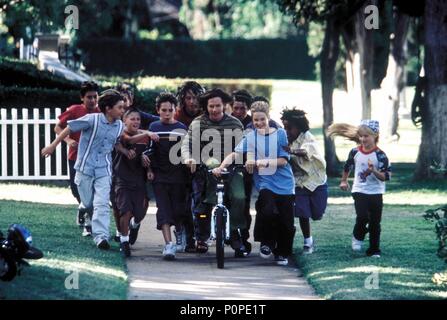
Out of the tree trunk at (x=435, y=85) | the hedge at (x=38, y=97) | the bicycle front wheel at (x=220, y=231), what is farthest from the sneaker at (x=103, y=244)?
the tree trunk at (x=435, y=85)

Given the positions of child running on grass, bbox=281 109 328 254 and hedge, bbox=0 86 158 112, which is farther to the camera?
hedge, bbox=0 86 158 112

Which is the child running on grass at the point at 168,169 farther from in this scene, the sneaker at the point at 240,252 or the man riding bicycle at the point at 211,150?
the sneaker at the point at 240,252

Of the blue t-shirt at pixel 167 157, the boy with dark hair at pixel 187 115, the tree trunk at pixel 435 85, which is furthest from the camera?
the tree trunk at pixel 435 85

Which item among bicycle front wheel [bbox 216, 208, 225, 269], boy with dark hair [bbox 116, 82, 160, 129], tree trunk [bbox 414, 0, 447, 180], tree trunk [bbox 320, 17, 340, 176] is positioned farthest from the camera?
tree trunk [bbox 320, 17, 340, 176]

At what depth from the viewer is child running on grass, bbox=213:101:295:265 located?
13.0 m

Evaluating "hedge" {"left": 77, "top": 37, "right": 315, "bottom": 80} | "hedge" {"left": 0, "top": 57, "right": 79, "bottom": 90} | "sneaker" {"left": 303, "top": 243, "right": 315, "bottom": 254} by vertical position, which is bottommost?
"sneaker" {"left": 303, "top": 243, "right": 315, "bottom": 254}

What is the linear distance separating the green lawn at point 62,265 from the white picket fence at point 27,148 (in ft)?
13.1

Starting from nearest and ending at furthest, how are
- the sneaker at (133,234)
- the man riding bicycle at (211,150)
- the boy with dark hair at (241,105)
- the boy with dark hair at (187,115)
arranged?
the man riding bicycle at (211,150) < the boy with dark hair at (187,115) < the sneaker at (133,234) < the boy with dark hair at (241,105)

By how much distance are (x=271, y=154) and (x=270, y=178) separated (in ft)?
0.88

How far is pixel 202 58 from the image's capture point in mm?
64938

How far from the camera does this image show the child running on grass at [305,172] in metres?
13.7

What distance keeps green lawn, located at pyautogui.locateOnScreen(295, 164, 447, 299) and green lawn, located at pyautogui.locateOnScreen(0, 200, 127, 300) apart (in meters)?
1.93

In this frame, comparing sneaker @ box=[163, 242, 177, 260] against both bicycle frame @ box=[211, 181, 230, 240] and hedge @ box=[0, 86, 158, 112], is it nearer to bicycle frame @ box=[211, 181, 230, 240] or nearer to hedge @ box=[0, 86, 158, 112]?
bicycle frame @ box=[211, 181, 230, 240]

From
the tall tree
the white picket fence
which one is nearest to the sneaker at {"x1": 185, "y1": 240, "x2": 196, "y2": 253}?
the white picket fence
